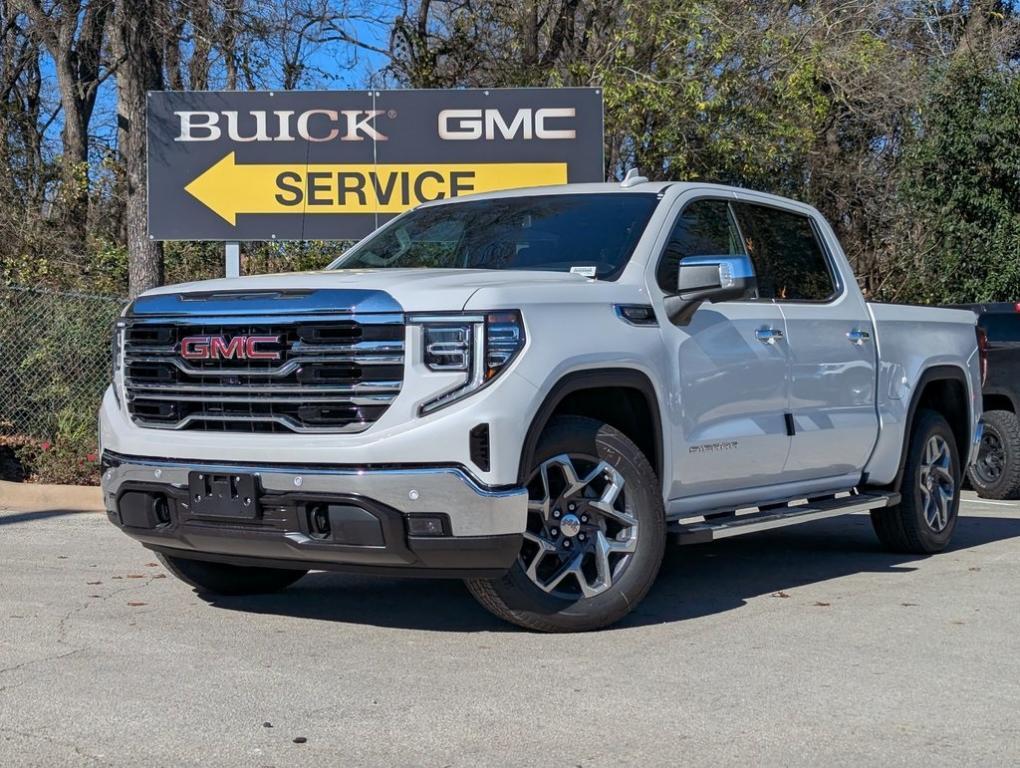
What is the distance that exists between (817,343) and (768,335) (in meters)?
0.52

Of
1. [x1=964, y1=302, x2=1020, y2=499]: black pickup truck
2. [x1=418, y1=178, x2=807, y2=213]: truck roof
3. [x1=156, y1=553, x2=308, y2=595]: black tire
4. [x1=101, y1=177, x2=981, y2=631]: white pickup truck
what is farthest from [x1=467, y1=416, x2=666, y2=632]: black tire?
[x1=964, y1=302, x2=1020, y2=499]: black pickup truck

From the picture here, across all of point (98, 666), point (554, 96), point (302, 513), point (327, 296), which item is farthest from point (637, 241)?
point (554, 96)

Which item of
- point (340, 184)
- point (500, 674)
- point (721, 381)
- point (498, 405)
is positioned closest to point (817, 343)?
point (721, 381)

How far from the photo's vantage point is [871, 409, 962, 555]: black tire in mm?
8602

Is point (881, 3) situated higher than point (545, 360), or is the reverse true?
point (881, 3)

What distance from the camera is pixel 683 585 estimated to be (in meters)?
7.59

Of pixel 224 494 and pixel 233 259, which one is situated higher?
pixel 233 259

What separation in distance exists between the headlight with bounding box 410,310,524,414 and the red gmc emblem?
66cm

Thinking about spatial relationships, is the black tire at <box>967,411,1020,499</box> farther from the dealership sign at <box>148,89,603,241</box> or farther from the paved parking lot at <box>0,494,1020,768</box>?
the paved parking lot at <box>0,494,1020,768</box>

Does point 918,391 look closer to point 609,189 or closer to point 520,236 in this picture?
point 609,189

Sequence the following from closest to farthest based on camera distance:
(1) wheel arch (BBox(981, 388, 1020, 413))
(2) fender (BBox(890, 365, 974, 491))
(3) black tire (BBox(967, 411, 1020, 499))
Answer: (2) fender (BBox(890, 365, 974, 491))
(3) black tire (BBox(967, 411, 1020, 499))
(1) wheel arch (BBox(981, 388, 1020, 413))

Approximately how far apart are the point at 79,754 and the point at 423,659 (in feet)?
5.39

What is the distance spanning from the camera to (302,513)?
18.7 ft

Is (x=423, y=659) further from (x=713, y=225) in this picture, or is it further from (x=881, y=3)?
(x=881, y=3)
